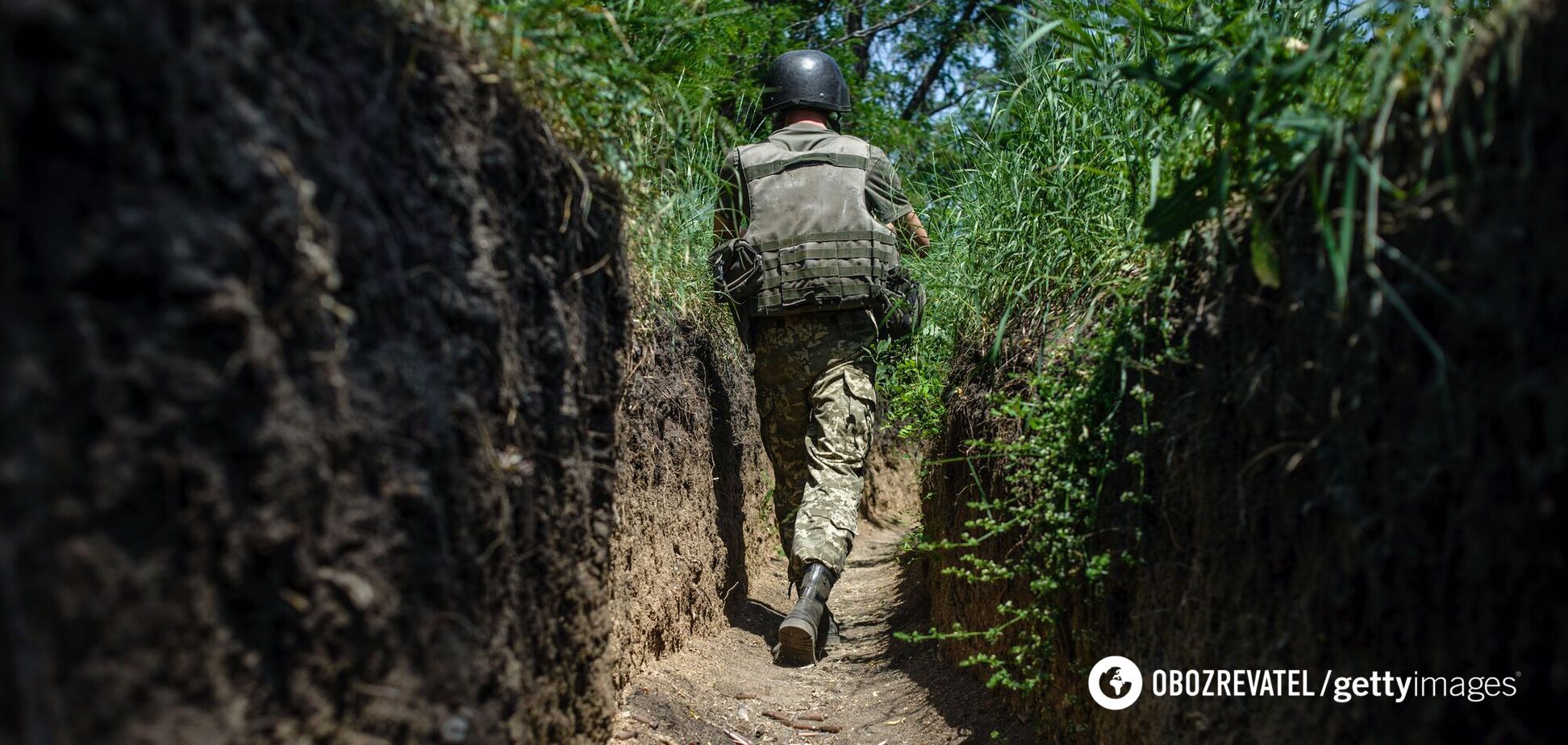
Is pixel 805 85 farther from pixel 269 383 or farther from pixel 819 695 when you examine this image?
pixel 269 383

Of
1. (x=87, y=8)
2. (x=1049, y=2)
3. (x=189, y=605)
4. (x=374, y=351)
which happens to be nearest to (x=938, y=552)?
(x=1049, y=2)

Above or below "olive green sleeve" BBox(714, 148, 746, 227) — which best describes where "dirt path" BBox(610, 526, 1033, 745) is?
below

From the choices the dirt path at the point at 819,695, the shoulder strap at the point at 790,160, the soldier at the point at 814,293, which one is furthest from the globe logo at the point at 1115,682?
the shoulder strap at the point at 790,160

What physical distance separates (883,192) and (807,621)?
5.52 feet

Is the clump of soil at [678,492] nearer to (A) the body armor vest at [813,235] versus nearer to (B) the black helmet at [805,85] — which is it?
(A) the body armor vest at [813,235]

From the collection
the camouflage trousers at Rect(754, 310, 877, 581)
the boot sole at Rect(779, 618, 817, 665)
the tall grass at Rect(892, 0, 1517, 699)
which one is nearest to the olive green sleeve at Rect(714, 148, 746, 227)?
the camouflage trousers at Rect(754, 310, 877, 581)

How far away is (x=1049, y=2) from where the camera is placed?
10.9 feet

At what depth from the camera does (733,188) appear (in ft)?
13.9

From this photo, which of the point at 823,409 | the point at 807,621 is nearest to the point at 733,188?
the point at 823,409

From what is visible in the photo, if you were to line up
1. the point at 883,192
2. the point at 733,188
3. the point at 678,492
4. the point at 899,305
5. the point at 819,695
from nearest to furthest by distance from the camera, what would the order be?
1. the point at 819,695
2. the point at 678,492
3. the point at 899,305
4. the point at 883,192
5. the point at 733,188

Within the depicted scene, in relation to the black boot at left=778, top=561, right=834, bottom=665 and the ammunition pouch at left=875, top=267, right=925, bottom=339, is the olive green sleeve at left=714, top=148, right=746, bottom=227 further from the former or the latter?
the black boot at left=778, top=561, right=834, bottom=665

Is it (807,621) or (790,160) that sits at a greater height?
(790,160)

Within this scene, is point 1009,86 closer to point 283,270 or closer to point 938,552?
point 938,552

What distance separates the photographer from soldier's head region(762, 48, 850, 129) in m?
4.06
